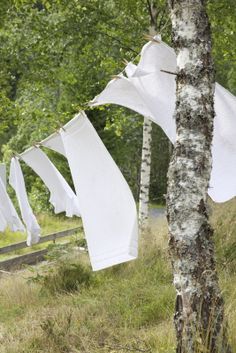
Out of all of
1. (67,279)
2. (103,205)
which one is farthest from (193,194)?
(67,279)

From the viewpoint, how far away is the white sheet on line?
408 cm

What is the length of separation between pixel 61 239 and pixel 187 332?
30.8ft

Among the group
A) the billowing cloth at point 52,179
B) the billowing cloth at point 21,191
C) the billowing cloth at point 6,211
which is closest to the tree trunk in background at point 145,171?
the billowing cloth at point 52,179

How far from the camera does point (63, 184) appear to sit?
708cm

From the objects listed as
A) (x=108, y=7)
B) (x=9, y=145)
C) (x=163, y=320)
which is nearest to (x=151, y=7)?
(x=108, y=7)

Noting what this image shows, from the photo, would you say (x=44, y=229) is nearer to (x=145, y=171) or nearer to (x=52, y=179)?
(x=145, y=171)

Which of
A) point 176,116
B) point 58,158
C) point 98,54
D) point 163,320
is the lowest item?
point 163,320

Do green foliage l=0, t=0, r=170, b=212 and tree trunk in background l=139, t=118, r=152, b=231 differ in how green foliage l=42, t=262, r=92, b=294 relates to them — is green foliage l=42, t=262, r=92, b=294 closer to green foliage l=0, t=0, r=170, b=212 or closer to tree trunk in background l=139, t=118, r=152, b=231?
green foliage l=0, t=0, r=170, b=212

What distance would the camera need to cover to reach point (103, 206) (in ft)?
13.8

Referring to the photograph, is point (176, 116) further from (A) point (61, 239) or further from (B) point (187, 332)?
(A) point (61, 239)

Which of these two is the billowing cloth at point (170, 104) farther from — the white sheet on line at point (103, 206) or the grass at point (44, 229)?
the grass at point (44, 229)

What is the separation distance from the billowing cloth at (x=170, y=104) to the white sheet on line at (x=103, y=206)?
1.87 ft

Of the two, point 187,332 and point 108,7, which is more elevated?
point 108,7

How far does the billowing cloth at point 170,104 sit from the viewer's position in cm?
427
